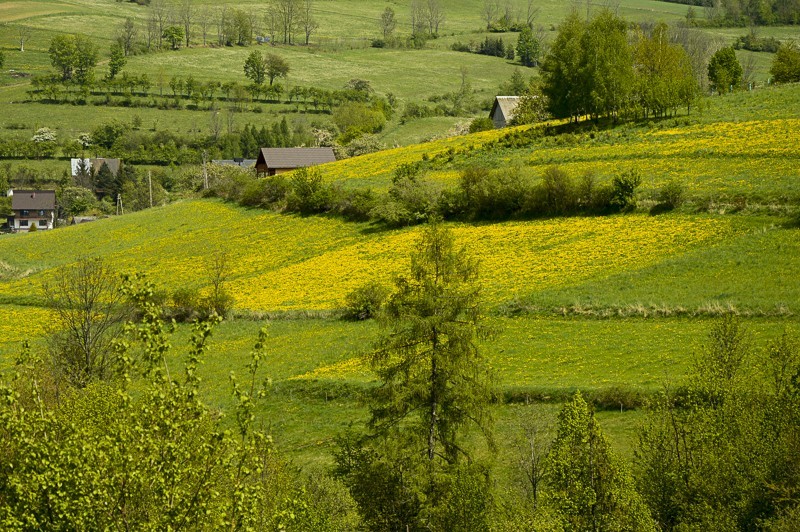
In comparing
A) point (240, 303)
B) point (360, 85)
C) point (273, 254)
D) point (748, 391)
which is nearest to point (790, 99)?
point (273, 254)

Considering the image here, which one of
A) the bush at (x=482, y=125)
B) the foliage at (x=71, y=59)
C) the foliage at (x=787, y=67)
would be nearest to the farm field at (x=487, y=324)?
the foliage at (x=787, y=67)

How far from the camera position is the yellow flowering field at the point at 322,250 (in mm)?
56500

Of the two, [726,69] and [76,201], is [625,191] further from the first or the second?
[76,201]

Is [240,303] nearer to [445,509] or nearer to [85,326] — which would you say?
A: [85,326]

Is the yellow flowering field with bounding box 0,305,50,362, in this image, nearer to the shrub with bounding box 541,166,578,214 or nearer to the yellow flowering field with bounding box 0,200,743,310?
the yellow flowering field with bounding box 0,200,743,310

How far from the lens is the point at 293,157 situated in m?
110

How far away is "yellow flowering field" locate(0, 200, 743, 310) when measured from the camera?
2224 inches

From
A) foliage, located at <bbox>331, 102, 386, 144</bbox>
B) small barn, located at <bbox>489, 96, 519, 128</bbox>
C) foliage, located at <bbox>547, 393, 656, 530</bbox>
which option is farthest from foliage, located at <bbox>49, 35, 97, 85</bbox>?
foliage, located at <bbox>547, 393, 656, 530</bbox>

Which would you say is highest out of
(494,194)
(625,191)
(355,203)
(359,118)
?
(625,191)

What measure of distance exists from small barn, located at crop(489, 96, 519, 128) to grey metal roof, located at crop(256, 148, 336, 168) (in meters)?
20.8

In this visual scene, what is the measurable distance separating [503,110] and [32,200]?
240 feet

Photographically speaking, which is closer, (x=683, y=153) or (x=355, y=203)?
(x=683, y=153)

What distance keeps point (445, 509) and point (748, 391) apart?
10.6 metres

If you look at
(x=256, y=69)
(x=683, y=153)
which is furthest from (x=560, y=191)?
(x=256, y=69)
